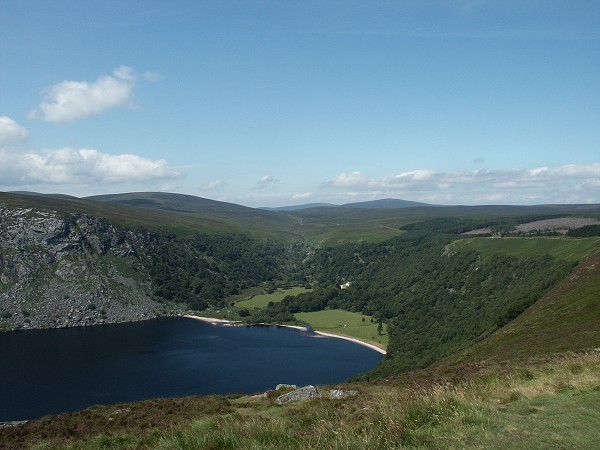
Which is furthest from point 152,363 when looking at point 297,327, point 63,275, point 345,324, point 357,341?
point 63,275

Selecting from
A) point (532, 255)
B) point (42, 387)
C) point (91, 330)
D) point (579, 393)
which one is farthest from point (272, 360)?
point (579, 393)

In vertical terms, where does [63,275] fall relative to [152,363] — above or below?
above

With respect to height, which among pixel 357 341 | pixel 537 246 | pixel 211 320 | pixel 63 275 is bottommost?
pixel 211 320

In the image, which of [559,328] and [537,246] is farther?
[537,246]

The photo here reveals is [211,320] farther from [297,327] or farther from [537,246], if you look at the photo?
[537,246]

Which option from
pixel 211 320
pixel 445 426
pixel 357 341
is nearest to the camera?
pixel 445 426

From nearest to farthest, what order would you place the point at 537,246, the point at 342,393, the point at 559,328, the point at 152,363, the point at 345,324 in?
the point at 342,393, the point at 559,328, the point at 152,363, the point at 537,246, the point at 345,324

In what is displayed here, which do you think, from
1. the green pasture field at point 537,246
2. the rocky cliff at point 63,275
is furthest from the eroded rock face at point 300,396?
the rocky cliff at point 63,275
